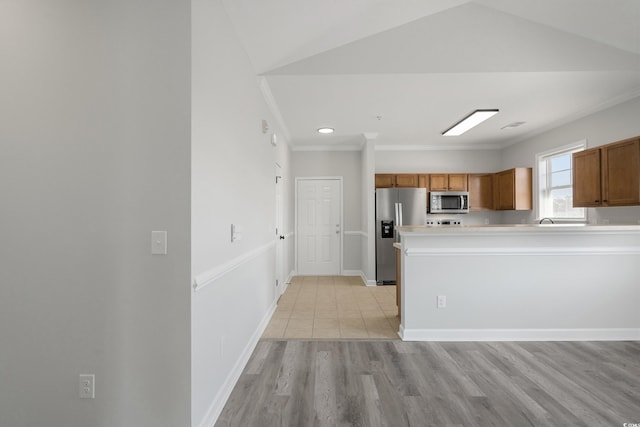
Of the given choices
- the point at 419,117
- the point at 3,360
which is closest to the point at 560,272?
the point at 419,117

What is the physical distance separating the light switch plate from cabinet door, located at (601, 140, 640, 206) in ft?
14.4

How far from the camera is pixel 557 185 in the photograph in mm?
5148

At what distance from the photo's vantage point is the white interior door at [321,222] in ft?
21.7

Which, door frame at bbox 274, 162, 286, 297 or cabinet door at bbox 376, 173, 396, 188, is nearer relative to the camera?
door frame at bbox 274, 162, 286, 297

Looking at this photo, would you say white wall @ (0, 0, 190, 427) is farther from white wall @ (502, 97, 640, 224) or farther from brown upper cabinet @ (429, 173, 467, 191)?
brown upper cabinet @ (429, 173, 467, 191)

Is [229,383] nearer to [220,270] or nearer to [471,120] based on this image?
[220,270]

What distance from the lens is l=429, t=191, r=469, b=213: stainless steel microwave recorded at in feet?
20.2

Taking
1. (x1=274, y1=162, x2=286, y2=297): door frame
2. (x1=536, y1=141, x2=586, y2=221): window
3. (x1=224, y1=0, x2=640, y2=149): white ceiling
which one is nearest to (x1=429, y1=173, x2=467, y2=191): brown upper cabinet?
(x1=536, y1=141, x2=586, y2=221): window

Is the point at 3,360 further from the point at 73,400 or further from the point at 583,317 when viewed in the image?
the point at 583,317

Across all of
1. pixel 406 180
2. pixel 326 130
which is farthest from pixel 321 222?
pixel 326 130

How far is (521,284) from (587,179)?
1.80 metres

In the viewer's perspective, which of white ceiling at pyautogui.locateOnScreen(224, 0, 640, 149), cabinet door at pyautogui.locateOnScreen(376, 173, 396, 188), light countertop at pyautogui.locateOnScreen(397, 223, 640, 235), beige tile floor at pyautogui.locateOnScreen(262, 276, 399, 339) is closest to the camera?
white ceiling at pyautogui.locateOnScreen(224, 0, 640, 149)

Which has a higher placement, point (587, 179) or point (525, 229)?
point (587, 179)

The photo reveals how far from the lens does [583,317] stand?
320cm
